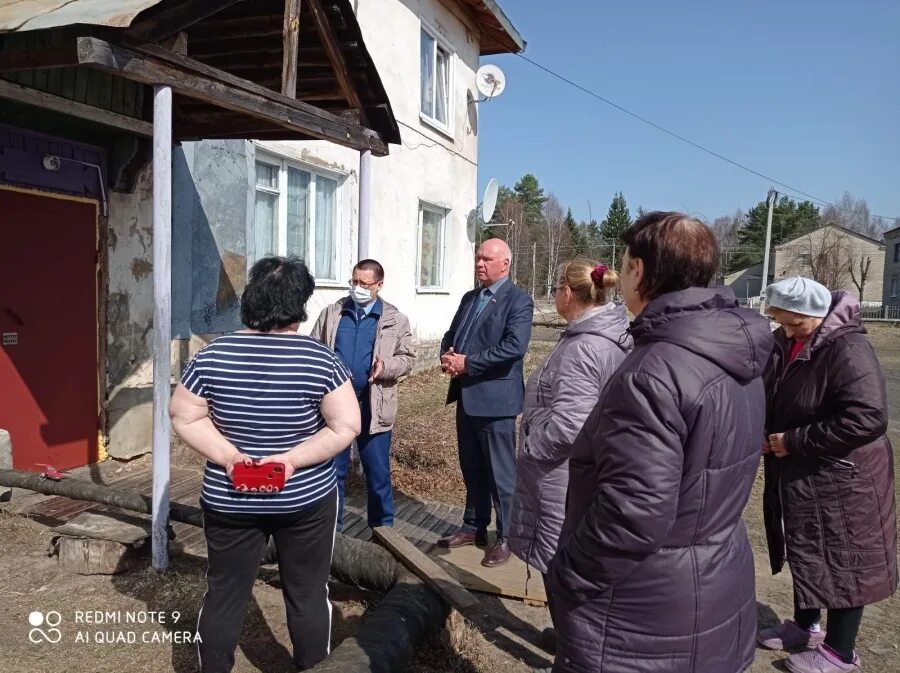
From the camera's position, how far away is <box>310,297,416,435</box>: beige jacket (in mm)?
4148

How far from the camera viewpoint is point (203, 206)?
6.28m

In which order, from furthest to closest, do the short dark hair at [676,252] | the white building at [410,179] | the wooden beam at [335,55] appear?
1. the white building at [410,179]
2. the wooden beam at [335,55]
3. the short dark hair at [676,252]

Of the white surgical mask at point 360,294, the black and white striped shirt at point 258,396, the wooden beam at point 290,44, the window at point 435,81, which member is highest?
the window at point 435,81

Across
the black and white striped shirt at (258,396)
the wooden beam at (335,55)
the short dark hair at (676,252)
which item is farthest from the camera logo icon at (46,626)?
the wooden beam at (335,55)

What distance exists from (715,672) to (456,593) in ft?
4.80

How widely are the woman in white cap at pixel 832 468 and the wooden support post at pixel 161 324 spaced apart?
3.09 meters

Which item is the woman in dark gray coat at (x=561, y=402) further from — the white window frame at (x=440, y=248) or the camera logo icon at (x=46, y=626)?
the white window frame at (x=440, y=248)

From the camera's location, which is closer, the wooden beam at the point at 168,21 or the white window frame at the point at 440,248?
the wooden beam at the point at 168,21

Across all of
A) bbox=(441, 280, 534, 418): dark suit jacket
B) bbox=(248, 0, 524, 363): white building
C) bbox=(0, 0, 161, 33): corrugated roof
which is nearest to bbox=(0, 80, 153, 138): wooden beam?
bbox=(0, 0, 161, 33): corrugated roof

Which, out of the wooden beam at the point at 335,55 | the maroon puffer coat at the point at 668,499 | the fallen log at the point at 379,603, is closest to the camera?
the maroon puffer coat at the point at 668,499

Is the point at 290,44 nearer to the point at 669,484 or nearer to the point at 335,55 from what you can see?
the point at 335,55

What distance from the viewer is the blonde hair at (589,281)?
2947 millimetres

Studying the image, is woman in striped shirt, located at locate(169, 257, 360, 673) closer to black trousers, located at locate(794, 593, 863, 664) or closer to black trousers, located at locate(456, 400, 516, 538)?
black trousers, located at locate(456, 400, 516, 538)

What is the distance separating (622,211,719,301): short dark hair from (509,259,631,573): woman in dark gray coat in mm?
1019
